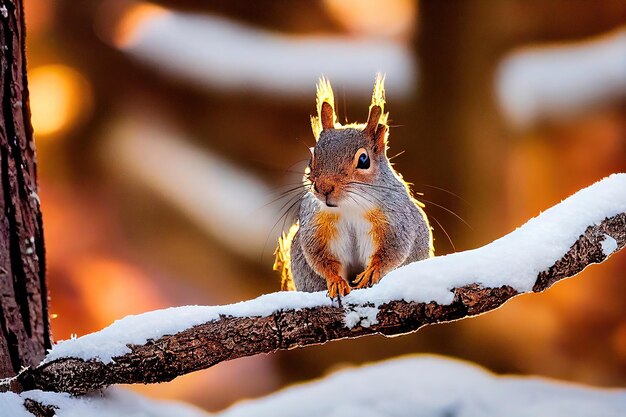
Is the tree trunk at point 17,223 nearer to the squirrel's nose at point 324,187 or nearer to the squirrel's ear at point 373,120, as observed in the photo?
the squirrel's nose at point 324,187

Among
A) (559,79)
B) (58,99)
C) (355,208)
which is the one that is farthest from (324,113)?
(58,99)

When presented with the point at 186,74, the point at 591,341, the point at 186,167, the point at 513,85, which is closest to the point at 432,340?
the point at 591,341

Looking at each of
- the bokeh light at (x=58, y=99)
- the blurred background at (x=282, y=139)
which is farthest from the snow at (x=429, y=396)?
the bokeh light at (x=58, y=99)

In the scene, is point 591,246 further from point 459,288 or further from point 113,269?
point 113,269

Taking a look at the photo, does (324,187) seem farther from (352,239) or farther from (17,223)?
(17,223)

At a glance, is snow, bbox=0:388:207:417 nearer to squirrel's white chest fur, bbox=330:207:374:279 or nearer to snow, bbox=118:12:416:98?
squirrel's white chest fur, bbox=330:207:374:279

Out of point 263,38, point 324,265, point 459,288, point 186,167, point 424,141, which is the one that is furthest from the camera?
point 186,167
